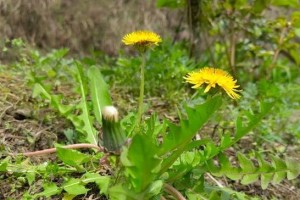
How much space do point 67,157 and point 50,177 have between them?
17 centimetres

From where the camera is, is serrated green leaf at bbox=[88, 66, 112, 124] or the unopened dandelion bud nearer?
the unopened dandelion bud

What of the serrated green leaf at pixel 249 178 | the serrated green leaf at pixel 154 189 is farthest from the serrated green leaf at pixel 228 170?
the serrated green leaf at pixel 154 189

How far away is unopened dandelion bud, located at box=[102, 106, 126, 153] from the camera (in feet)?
4.83

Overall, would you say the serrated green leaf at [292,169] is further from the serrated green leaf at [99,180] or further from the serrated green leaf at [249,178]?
the serrated green leaf at [99,180]

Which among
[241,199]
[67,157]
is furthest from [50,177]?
[241,199]

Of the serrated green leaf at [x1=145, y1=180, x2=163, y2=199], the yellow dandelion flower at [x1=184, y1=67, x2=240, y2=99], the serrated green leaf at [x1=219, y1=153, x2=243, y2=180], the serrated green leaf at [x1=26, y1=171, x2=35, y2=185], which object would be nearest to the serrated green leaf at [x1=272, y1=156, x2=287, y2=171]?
the serrated green leaf at [x1=219, y1=153, x2=243, y2=180]

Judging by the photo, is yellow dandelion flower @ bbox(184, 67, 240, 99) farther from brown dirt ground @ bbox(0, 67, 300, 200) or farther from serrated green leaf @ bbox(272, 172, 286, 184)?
brown dirt ground @ bbox(0, 67, 300, 200)

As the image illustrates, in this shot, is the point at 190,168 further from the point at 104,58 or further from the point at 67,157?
the point at 104,58

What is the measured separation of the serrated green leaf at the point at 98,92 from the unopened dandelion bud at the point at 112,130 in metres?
0.39

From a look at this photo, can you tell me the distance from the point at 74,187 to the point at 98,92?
47 centimetres

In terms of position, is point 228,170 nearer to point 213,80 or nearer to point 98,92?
point 213,80

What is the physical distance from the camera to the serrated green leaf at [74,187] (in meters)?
1.52

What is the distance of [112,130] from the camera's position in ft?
4.84

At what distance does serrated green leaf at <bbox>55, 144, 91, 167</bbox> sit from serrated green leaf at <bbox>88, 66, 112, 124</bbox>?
32 cm
